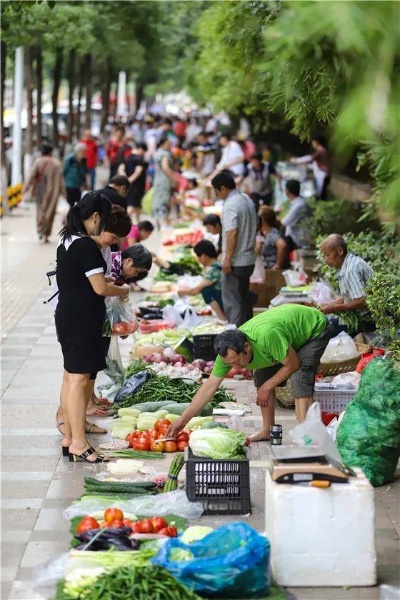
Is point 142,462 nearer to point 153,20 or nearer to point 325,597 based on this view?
point 325,597

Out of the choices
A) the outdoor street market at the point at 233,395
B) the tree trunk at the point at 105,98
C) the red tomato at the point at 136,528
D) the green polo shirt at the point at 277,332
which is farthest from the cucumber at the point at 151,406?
the tree trunk at the point at 105,98

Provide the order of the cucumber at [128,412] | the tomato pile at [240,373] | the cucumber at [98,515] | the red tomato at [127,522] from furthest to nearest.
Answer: the tomato pile at [240,373]
the cucumber at [128,412]
the cucumber at [98,515]
the red tomato at [127,522]

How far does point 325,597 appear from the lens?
23.1 ft

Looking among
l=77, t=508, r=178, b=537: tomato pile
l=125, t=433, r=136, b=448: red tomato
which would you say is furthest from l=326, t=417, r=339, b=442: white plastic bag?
l=77, t=508, r=178, b=537: tomato pile

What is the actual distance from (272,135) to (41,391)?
28315 mm

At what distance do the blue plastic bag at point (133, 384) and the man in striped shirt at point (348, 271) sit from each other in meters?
1.83

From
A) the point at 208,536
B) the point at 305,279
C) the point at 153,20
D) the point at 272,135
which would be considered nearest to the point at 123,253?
the point at 208,536

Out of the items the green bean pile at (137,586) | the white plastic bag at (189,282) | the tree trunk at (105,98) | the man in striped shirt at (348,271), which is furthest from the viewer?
the tree trunk at (105,98)

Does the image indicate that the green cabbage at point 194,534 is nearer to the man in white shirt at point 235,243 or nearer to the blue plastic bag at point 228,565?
the blue plastic bag at point 228,565

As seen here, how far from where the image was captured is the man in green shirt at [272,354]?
341 inches

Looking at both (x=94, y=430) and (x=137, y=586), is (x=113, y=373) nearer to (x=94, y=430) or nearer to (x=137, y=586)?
(x=94, y=430)

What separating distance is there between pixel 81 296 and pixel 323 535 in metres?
3.09

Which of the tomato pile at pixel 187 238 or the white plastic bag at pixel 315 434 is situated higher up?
the white plastic bag at pixel 315 434

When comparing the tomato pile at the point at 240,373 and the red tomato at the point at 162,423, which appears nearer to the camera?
the red tomato at the point at 162,423
